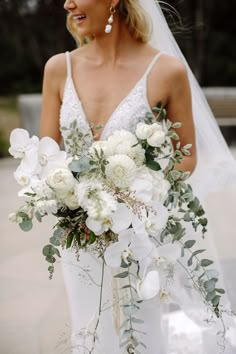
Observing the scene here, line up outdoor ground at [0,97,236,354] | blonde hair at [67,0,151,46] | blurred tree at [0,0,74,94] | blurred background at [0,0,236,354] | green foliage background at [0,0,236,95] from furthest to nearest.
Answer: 1. blurred tree at [0,0,74,94]
2. green foliage background at [0,0,236,95]
3. blurred background at [0,0,236,354]
4. outdoor ground at [0,97,236,354]
5. blonde hair at [67,0,151,46]

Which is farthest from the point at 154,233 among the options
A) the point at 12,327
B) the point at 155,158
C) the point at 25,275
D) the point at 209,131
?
the point at 25,275

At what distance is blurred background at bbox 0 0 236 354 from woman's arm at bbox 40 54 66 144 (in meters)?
0.63

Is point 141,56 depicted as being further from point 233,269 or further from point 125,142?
point 233,269

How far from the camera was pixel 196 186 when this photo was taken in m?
3.24

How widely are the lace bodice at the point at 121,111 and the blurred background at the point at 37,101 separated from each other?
545mm

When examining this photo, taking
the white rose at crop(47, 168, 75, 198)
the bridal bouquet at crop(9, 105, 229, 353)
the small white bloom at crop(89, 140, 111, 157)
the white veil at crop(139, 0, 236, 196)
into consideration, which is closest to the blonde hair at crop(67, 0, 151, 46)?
the white veil at crop(139, 0, 236, 196)

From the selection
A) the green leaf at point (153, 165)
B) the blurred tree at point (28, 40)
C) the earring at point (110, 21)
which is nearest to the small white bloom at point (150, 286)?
the green leaf at point (153, 165)

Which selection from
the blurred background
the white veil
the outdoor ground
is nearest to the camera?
the white veil

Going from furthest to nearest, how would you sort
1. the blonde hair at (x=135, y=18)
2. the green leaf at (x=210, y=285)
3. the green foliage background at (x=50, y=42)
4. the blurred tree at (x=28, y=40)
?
1. the blurred tree at (x=28, y=40)
2. the green foliage background at (x=50, y=42)
3. the blonde hair at (x=135, y=18)
4. the green leaf at (x=210, y=285)

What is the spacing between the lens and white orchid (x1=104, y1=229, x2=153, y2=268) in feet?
7.12

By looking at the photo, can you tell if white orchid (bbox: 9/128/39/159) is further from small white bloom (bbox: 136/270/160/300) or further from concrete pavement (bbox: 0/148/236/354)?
concrete pavement (bbox: 0/148/236/354)

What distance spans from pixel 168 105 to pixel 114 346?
3.25ft

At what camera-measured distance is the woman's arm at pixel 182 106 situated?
2.79 m

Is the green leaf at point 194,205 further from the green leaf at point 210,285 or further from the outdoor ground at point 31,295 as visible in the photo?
the outdoor ground at point 31,295
